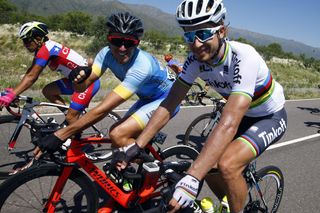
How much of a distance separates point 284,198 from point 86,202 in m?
2.96

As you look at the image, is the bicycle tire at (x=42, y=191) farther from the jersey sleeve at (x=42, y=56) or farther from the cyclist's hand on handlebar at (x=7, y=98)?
the jersey sleeve at (x=42, y=56)

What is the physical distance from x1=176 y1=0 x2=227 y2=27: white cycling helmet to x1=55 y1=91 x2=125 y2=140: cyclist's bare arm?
3.53ft

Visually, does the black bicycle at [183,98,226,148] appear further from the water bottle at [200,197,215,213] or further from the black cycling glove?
the black cycling glove

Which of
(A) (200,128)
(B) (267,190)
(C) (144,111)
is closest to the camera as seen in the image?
(B) (267,190)

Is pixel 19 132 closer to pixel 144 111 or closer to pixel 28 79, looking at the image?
pixel 28 79

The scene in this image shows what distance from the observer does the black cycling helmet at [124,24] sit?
3612 millimetres

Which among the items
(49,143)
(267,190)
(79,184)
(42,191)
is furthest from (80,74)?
(267,190)

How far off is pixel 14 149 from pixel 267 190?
3.84m

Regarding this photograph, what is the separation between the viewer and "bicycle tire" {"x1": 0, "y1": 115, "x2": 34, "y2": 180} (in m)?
4.68

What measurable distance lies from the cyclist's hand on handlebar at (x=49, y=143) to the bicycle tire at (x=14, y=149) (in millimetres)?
2024

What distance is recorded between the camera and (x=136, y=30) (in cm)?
371

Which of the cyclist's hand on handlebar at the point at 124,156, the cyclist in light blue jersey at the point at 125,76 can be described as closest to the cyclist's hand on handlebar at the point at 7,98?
the cyclist in light blue jersey at the point at 125,76

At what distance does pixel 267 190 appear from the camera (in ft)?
12.3

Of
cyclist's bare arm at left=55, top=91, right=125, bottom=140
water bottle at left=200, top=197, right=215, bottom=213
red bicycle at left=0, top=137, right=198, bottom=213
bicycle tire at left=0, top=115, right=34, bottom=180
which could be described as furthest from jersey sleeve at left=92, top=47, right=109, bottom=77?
water bottle at left=200, top=197, right=215, bottom=213
